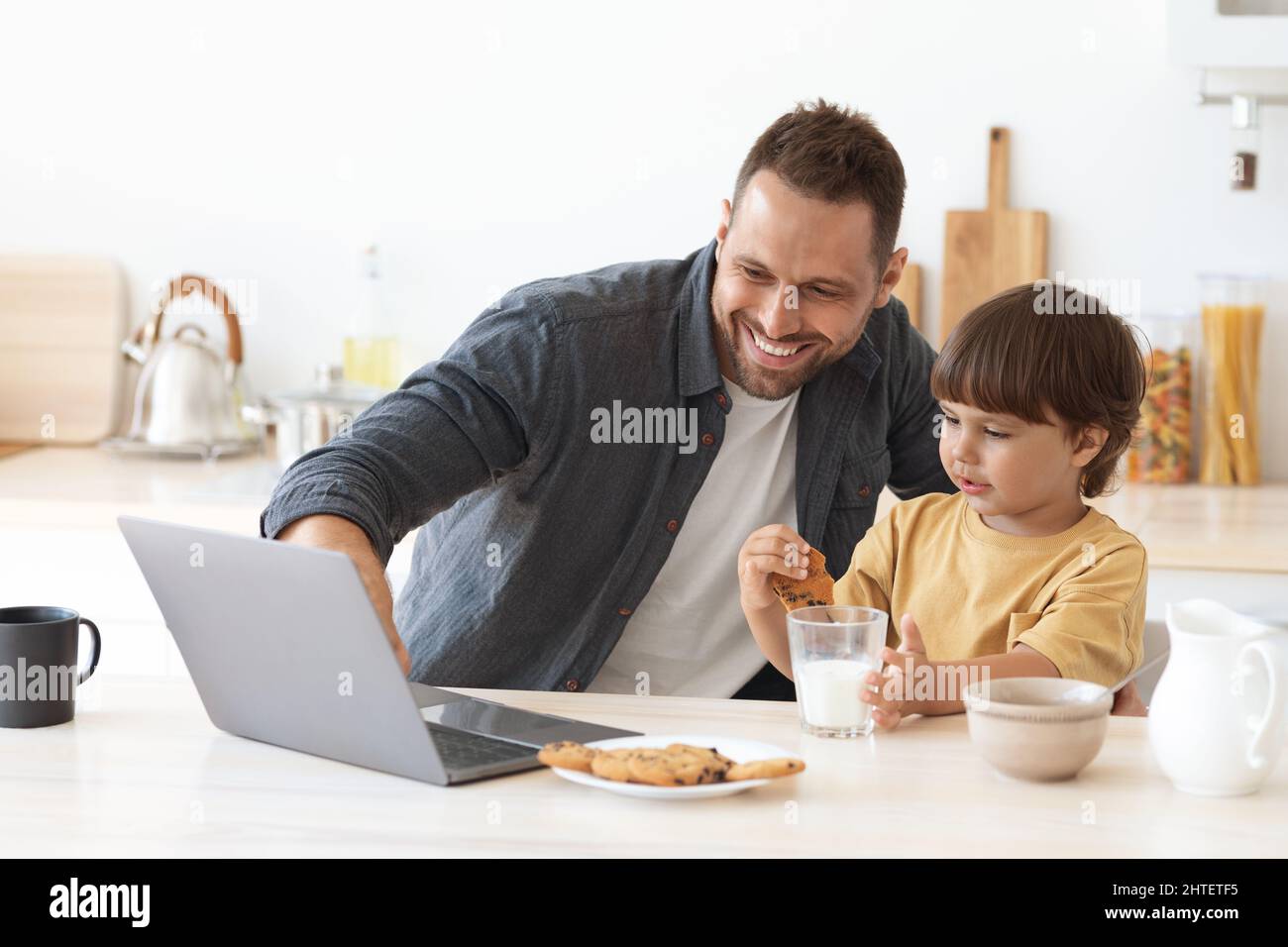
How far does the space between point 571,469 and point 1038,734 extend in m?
0.77

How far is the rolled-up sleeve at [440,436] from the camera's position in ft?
4.50

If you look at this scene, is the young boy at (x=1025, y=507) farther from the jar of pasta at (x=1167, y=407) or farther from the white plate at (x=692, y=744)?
the jar of pasta at (x=1167, y=407)

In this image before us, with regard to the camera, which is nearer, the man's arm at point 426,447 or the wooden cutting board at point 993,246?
the man's arm at point 426,447

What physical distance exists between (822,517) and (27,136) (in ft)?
6.74

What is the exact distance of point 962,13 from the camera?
8.93ft

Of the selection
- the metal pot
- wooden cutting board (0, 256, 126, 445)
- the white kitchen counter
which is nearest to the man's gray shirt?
the white kitchen counter

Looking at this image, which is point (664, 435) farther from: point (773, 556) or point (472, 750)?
point (472, 750)

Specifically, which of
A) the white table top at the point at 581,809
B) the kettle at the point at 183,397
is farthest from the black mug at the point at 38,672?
the kettle at the point at 183,397

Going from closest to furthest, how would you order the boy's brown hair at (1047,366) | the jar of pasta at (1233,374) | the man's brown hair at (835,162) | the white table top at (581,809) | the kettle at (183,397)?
the white table top at (581,809) < the boy's brown hair at (1047,366) < the man's brown hair at (835,162) < the jar of pasta at (1233,374) < the kettle at (183,397)

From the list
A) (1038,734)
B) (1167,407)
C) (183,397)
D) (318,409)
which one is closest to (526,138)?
(318,409)

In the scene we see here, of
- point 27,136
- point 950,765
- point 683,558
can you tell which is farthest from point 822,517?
point 27,136

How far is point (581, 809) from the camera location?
1.05m

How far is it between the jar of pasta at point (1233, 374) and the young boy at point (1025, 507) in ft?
3.86
